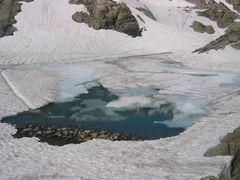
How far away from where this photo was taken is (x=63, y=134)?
24.2 meters

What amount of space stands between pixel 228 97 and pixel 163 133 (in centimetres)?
953

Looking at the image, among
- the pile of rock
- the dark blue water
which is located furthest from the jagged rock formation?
the pile of rock

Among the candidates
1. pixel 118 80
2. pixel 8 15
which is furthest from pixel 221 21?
pixel 118 80

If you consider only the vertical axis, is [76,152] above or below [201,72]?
above

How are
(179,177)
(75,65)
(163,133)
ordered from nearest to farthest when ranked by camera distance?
(179,177), (163,133), (75,65)

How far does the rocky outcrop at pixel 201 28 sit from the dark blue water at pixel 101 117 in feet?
123

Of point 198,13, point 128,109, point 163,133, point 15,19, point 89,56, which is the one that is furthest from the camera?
point 198,13

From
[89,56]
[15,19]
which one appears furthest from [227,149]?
[15,19]

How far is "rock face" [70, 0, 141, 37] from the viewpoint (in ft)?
200

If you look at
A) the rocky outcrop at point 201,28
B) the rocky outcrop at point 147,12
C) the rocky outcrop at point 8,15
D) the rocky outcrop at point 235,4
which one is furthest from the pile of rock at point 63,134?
the rocky outcrop at point 235,4

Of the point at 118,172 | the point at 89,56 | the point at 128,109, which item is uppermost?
the point at 118,172

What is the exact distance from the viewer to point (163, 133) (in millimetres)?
24641

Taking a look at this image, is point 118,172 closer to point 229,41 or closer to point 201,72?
point 201,72

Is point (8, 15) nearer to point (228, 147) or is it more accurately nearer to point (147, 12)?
point (147, 12)
